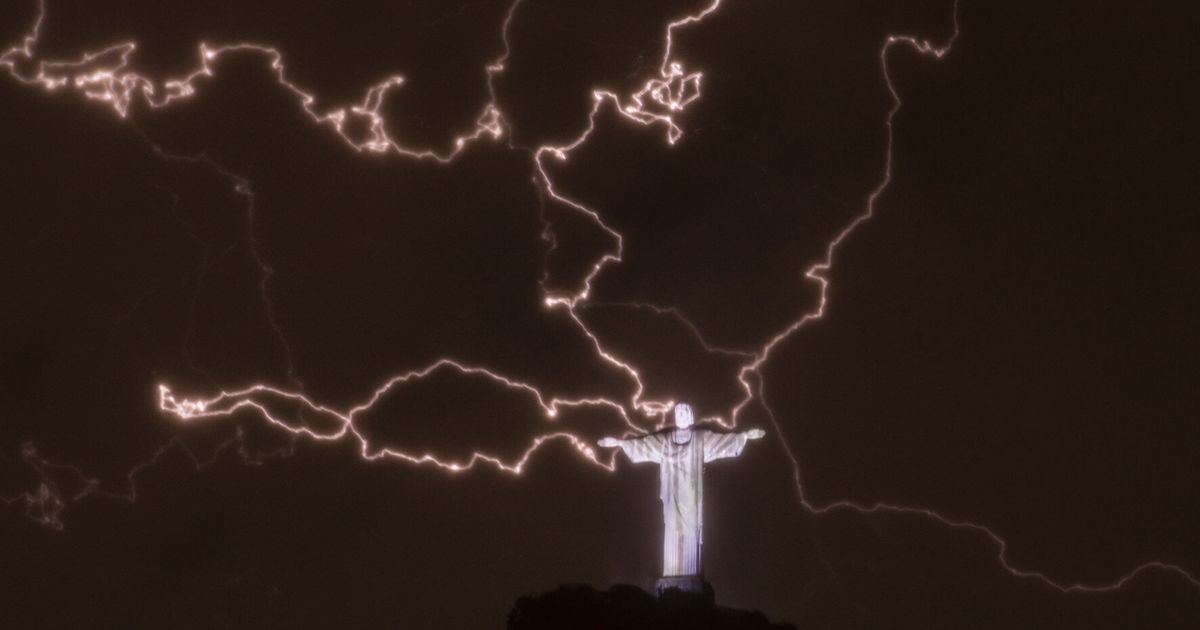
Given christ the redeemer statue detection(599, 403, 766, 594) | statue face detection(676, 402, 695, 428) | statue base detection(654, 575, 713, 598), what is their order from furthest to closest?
1. statue face detection(676, 402, 695, 428)
2. christ the redeemer statue detection(599, 403, 766, 594)
3. statue base detection(654, 575, 713, 598)

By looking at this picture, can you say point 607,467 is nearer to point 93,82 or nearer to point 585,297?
point 585,297

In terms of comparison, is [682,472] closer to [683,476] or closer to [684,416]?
[683,476]

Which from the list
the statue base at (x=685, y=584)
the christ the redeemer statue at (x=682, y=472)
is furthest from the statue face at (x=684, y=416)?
the statue base at (x=685, y=584)

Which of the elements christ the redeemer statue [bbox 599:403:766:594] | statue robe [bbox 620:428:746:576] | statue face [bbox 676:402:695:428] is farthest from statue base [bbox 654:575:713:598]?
statue face [bbox 676:402:695:428]

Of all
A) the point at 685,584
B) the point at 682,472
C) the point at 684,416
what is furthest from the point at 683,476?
the point at 685,584

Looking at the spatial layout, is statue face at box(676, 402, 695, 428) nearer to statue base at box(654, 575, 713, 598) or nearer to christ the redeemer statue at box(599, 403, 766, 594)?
christ the redeemer statue at box(599, 403, 766, 594)

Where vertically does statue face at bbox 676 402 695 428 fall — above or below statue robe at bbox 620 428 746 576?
above
